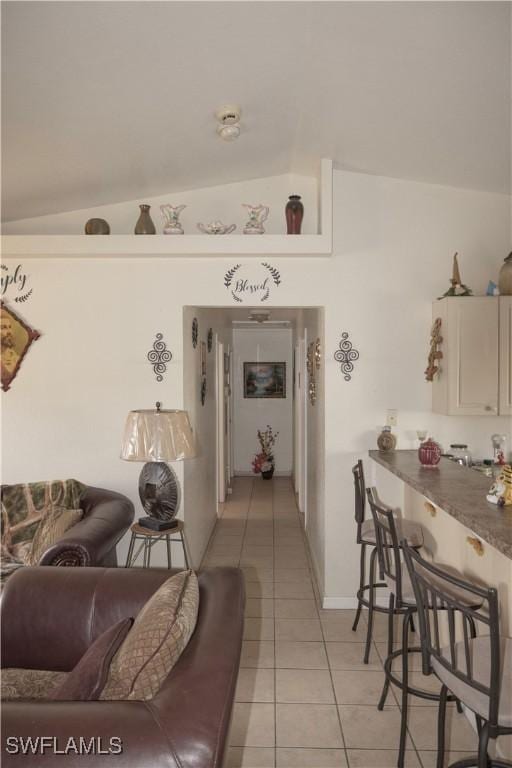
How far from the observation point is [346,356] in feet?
12.7

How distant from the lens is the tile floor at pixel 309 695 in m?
2.33

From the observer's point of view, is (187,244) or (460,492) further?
(187,244)

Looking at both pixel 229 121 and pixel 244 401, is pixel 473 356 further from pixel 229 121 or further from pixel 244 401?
pixel 244 401

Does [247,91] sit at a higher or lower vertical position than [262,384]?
higher

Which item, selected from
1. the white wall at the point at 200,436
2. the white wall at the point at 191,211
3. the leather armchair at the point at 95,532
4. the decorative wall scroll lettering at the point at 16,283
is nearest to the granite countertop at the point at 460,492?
the white wall at the point at 200,436

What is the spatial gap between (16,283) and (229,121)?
207 cm

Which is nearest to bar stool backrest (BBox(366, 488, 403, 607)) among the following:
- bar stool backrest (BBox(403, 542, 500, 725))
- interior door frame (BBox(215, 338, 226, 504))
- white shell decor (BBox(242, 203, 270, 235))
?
bar stool backrest (BBox(403, 542, 500, 725))

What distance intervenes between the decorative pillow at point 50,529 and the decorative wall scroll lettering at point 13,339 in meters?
1.17

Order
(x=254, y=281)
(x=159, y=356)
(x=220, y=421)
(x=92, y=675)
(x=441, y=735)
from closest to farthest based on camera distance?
(x=92, y=675), (x=441, y=735), (x=254, y=281), (x=159, y=356), (x=220, y=421)

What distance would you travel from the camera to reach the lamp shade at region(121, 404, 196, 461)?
310cm

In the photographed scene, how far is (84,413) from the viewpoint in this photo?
13.1ft

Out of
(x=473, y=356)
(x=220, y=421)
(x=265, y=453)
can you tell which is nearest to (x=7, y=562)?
(x=473, y=356)

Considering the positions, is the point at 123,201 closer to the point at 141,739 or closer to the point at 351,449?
the point at 351,449

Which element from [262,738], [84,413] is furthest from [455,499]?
[84,413]
